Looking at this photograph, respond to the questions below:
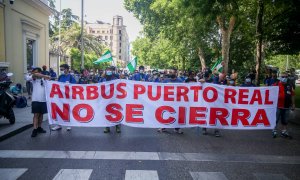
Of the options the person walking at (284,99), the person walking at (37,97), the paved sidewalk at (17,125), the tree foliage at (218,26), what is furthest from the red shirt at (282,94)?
the paved sidewalk at (17,125)

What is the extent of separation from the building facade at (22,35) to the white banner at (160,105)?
9779mm

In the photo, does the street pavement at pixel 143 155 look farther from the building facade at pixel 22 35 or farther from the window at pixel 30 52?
the window at pixel 30 52

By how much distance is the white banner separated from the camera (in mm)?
8695

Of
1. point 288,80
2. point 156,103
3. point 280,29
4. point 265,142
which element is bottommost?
point 265,142

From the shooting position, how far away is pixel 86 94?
8.77 metres

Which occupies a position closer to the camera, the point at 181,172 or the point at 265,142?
the point at 181,172

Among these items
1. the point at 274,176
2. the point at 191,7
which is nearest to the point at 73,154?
the point at 274,176

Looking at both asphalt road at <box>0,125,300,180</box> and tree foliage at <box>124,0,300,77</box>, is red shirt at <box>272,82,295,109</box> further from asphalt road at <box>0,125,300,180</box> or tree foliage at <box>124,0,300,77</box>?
tree foliage at <box>124,0,300,77</box>

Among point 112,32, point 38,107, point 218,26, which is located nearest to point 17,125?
point 38,107

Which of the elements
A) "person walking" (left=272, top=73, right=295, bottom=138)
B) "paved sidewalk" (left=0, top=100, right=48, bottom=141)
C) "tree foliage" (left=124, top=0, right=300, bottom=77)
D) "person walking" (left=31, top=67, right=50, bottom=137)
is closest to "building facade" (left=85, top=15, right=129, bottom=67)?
"tree foliage" (left=124, top=0, right=300, bottom=77)

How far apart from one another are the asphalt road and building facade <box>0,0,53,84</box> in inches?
425

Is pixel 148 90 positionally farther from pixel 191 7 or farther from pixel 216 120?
pixel 191 7

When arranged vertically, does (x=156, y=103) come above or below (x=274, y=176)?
above

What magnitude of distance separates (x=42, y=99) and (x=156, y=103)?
3151mm
